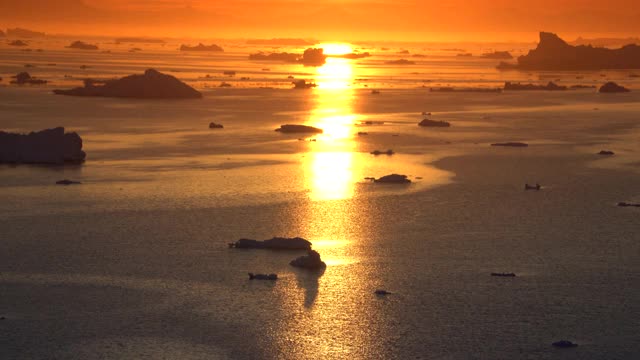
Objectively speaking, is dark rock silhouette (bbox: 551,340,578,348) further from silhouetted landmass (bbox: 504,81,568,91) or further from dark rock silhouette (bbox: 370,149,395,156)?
silhouetted landmass (bbox: 504,81,568,91)

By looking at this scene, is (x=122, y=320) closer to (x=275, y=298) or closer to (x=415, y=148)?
(x=275, y=298)

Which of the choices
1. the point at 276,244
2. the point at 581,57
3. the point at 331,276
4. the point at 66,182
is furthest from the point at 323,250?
the point at 581,57

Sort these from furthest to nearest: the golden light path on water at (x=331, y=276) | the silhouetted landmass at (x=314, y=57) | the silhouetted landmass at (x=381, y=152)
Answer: the silhouetted landmass at (x=314, y=57) → the silhouetted landmass at (x=381, y=152) → the golden light path on water at (x=331, y=276)

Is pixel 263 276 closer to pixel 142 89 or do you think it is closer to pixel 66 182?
pixel 66 182

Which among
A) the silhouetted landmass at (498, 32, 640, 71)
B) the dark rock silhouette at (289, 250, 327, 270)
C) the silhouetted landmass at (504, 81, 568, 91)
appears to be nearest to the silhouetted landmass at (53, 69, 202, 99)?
the silhouetted landmass at (504, 81, 568, 91)

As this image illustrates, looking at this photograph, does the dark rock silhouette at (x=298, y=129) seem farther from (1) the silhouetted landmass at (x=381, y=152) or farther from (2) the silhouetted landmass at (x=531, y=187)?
(2) the silhouetted landmass at (x=531, y=187)

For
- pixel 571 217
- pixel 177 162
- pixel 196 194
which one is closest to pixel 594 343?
pixel 571 217

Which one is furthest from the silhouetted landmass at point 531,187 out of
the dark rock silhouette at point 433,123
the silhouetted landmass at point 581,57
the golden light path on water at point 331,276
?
the silhouetted landmass at point 581,57
